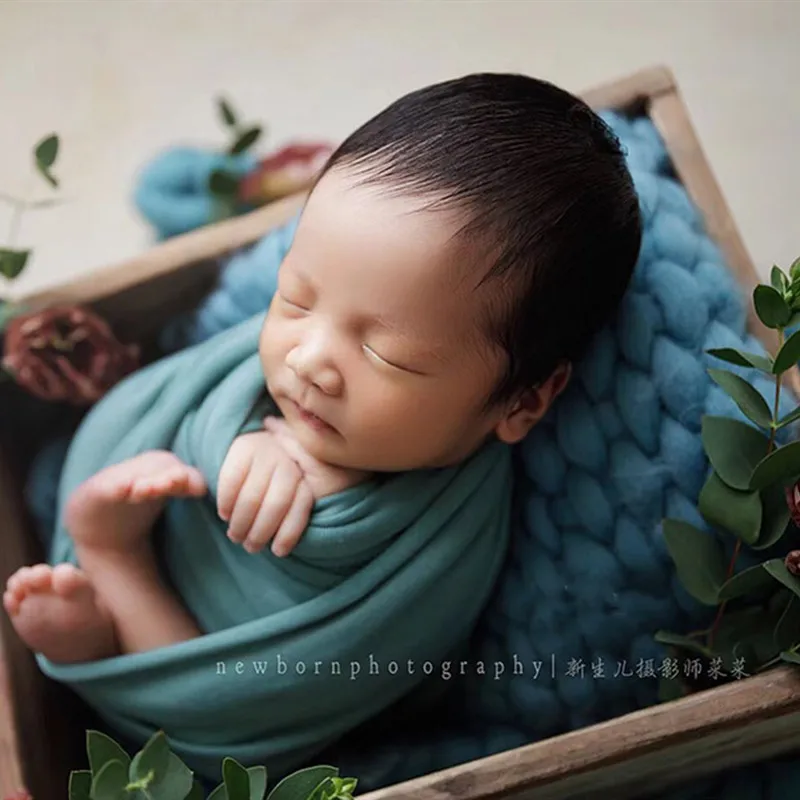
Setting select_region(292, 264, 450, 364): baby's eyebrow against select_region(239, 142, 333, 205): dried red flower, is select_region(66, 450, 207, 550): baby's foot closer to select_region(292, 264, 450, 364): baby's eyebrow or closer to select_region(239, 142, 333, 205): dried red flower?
select_region(292, 264, 450, 364): baby's eyebrow

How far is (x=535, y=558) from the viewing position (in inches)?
28.7

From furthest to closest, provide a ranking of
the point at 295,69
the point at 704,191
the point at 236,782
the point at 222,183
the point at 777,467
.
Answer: the point at 295,69
the point at 222,183
the point at 704,191
the point at 777,467
the point at 236,782

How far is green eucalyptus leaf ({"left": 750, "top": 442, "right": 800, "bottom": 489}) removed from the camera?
0.62 meters

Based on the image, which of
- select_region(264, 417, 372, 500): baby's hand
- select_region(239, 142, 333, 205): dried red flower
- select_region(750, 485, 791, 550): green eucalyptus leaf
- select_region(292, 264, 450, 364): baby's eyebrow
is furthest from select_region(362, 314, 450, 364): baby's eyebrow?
select_region(239, 142, 333, 205): dried red flower

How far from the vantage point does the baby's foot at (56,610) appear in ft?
2.25

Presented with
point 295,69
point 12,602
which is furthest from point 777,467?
point 295,69

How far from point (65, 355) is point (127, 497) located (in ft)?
0.57

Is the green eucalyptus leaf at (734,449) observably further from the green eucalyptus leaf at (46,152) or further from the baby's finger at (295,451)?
the green eucalyptus leaf at (46,152)

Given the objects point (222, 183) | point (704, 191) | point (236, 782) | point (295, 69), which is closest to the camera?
point (236, 782)

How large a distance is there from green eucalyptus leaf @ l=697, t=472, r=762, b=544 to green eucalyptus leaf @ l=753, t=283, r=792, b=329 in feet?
0.34

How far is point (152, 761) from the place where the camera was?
1.77 feet

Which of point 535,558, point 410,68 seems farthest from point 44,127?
point 535,558

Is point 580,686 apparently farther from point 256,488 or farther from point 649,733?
point 256,488

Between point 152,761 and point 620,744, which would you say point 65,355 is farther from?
point 620,744
